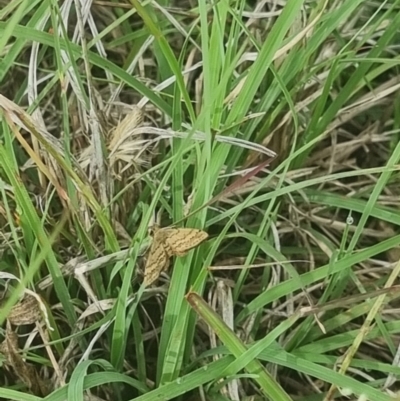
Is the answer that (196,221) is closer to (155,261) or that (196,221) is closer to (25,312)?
(155,261)

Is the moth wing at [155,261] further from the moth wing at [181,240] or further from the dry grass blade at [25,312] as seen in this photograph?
the dry grass blade at [25,312]

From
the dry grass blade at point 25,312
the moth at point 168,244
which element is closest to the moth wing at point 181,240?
the moth at point 168,244

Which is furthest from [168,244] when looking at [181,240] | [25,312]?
[25,312]

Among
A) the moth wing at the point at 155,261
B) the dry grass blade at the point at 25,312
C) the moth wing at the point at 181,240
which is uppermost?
→ the moth wing at the point at 181,240

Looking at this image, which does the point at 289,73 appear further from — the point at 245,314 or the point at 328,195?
the point at 245,314

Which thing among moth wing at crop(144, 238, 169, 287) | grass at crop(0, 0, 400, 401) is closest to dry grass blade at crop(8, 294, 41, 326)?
grass at crop(0, 0, 400, 401)

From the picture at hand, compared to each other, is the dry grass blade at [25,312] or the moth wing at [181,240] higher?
the moth wing at [181,240]

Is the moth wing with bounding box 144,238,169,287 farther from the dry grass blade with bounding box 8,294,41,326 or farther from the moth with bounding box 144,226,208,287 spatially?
the dry grass blade with bounding box 8,294,41,326
